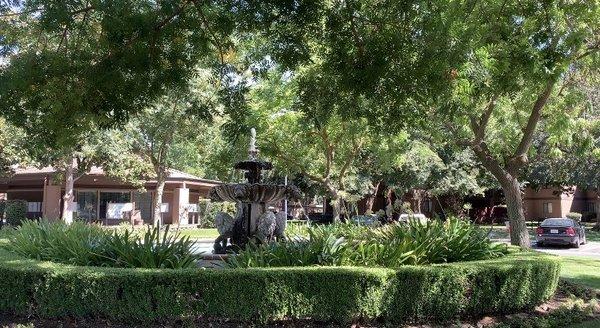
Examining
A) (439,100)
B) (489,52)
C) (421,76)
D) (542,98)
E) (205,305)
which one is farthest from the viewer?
(542,98)

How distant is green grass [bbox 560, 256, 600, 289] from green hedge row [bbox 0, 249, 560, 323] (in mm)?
6122

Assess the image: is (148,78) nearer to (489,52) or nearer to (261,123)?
(489,52)

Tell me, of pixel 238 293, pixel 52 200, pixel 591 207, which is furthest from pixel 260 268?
pixel 591 207

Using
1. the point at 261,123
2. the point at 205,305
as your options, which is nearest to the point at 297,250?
the point at 205,305

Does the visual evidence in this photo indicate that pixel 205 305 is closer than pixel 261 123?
Yes

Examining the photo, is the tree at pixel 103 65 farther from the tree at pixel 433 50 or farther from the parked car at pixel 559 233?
the parked car at pixel 559 233

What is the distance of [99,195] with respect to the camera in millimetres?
34469

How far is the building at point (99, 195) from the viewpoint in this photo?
32.3m

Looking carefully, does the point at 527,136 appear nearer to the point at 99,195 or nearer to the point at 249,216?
the point at 249,216

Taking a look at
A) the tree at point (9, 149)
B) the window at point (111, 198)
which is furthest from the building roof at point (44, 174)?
the tree at point (9, 149)

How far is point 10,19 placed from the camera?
9.20 meters

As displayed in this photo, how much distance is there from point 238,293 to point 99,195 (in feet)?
97.3

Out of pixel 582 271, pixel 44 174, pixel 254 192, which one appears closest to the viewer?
pixel 254 192

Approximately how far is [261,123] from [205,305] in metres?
13.7
